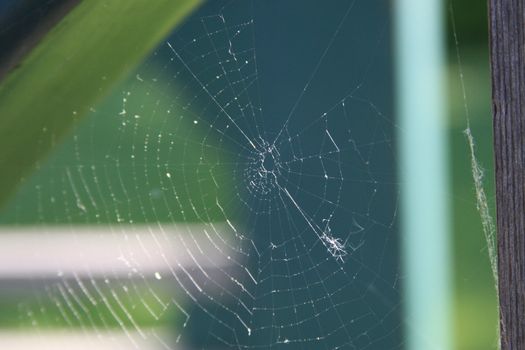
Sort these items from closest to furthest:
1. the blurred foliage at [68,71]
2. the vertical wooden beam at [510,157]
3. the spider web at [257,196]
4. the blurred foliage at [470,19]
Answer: the vertical wooden beam at [510,157] → the blurred foliage at [68,71] → the blurred foliage at [470,19] → the spider web at [257,196]

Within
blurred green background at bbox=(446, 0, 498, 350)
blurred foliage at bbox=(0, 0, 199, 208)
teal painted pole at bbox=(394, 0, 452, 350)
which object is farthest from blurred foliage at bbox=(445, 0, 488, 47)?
blurred foliage at bbox=(0, 0, 199, 208)

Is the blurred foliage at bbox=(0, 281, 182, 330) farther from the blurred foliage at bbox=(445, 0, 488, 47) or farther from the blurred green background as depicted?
the blurred foliage at bbox=(445, 0, 488, 47)

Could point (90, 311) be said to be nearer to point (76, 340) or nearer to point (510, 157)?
point (76, 340)

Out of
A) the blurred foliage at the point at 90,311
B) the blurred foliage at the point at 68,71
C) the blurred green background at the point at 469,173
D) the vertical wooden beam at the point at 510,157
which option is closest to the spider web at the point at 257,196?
the blurred foliage at the point at 90,311

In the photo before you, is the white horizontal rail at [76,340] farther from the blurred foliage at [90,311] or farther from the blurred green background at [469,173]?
the blurred green background at [469,173]

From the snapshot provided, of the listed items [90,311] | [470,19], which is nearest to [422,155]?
[470,19]

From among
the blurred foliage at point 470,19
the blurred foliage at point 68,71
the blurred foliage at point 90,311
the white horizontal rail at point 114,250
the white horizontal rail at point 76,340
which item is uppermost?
the blurred foliage at point 470,19
